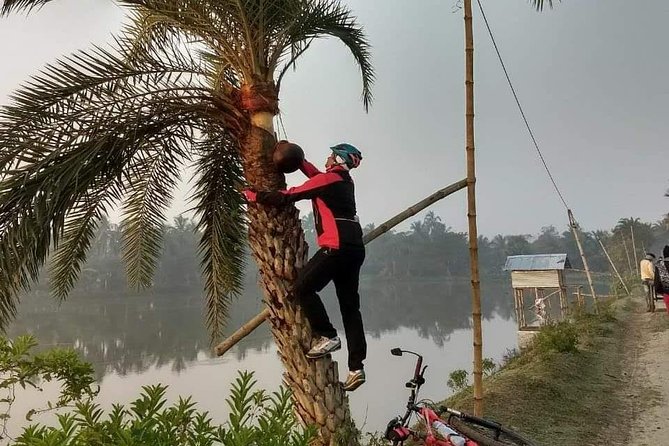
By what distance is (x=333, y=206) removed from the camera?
10.4 feet

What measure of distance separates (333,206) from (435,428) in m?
1.53

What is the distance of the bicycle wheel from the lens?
3.07 m

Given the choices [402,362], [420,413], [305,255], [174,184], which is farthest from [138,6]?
[402,362]

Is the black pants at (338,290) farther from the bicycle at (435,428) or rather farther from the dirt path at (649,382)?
the dirt path at (649,382)

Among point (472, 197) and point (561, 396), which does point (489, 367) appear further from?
point (472, 197)

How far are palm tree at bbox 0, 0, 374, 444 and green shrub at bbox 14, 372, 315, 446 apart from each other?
5.60ft

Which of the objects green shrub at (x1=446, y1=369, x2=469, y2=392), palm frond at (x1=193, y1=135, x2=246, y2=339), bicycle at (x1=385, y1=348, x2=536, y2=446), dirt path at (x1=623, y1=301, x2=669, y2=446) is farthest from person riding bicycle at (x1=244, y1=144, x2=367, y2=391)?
green shrub at (x1=446, y1=369, x2=469, y2=392)

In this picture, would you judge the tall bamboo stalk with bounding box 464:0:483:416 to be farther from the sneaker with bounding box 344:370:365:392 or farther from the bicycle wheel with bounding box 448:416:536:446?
the sneaker with bounding box 344:370:365:392

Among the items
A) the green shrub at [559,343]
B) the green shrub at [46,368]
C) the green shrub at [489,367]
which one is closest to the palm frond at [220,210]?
the green shrub at [46,368]

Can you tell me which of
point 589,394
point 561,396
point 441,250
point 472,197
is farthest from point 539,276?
point 441,250

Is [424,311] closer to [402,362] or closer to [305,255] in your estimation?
[402,362]

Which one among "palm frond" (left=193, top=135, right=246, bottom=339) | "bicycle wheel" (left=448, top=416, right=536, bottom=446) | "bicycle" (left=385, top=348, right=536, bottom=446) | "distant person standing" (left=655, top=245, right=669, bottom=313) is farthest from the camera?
"distant person standing" (left=655, top=245, right=669, bottom=313)

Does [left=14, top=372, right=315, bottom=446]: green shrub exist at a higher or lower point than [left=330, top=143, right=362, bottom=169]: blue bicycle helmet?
lower

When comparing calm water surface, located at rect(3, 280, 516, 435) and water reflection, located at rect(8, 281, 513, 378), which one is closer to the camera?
calm water surface, located at rect(3, 280, 516, 435)
